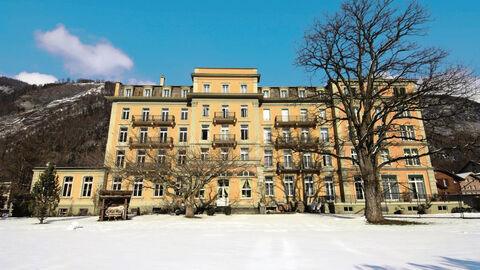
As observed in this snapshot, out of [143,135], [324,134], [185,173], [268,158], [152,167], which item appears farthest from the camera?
[324,134]

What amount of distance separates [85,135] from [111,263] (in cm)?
11143

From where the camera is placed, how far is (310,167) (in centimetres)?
2834

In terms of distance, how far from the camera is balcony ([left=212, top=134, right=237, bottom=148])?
27906mm

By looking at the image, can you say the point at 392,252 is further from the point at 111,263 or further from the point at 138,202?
the point at 138,202


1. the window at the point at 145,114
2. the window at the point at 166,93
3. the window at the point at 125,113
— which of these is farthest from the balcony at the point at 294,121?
the window at the point at 125,113

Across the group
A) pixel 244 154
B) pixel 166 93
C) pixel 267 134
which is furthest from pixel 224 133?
pixel 166 93

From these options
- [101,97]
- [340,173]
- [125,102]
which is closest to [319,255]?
[340,173]

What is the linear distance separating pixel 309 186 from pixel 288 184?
7.94ft

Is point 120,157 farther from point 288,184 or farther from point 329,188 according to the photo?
point 329,188

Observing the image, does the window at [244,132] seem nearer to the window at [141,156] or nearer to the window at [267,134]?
the window at [267,134]

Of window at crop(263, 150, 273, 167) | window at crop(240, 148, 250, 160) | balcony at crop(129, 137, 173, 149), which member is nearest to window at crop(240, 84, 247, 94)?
window at crop(240, 148, 250, 160)

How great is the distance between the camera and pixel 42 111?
126688mm

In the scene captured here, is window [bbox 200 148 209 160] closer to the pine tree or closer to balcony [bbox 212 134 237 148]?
balcony [bbox 212 134 237 148]

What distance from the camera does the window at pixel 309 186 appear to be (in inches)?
1091
